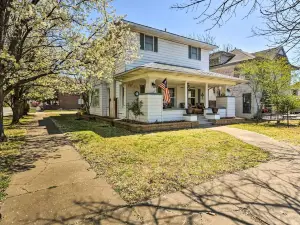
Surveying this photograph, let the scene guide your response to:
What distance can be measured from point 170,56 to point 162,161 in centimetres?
1159

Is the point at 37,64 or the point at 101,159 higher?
the point at 37,64

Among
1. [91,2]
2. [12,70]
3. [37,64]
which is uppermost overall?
[91,2]

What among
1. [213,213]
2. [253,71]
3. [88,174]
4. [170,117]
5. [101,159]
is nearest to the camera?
[213,213]

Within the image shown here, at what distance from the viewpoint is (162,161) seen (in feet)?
16.6

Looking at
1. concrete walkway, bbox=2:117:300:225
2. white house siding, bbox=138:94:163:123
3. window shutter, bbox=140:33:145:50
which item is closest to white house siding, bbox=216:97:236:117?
white house siding, bbox=138:94:163:123

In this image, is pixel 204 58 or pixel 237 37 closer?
pixel 237 37

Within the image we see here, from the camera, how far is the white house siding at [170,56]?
44.4 ft

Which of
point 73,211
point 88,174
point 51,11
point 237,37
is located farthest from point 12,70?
point 237,37

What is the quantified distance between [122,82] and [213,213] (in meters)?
11.5

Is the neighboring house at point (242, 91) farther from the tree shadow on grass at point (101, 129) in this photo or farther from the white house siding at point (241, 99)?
the tree shadow on grass at point (101, 129)

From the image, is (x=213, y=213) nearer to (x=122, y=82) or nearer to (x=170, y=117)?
(x=170, y=117)

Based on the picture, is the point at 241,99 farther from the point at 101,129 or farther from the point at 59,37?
the point at 59,37

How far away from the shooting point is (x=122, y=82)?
522 inches

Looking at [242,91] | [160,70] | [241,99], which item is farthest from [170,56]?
[241,99]
